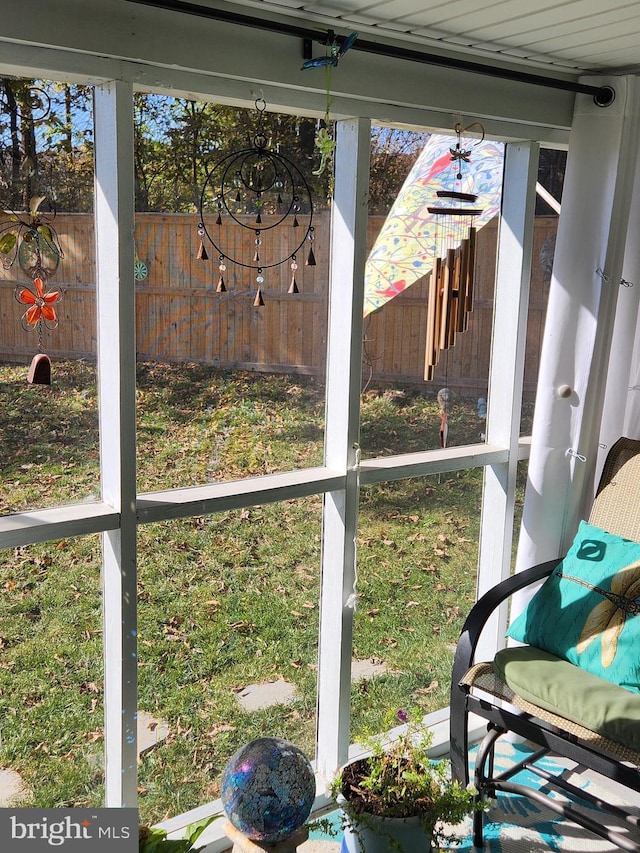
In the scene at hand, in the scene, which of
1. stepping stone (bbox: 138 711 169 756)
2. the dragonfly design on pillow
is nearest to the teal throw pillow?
the dragonfly design on pillow

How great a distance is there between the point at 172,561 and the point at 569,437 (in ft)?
A: 4.89

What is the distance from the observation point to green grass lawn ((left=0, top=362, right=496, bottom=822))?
2.10m

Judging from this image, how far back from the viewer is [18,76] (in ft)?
6.20

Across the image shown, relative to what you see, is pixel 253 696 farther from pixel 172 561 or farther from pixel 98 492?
pixel 98 492

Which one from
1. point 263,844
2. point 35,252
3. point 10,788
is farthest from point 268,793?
point 35,252

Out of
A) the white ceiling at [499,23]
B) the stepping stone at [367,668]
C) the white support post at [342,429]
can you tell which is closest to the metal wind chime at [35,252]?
the white ceiling at [499,23]

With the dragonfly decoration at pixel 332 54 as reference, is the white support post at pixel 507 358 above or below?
below

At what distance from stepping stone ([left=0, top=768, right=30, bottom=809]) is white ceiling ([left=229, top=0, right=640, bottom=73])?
1957mm

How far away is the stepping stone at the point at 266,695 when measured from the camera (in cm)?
260

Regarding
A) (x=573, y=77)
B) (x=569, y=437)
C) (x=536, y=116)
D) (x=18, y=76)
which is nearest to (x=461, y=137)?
(x=536, y=116)

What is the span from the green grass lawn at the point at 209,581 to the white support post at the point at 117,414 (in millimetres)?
46

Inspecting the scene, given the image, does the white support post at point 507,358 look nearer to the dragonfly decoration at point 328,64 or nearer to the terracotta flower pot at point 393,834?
the dragonfly decoration at point 328,64

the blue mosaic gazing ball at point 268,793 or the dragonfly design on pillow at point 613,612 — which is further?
the dragonfly design on pillow at point 613,612

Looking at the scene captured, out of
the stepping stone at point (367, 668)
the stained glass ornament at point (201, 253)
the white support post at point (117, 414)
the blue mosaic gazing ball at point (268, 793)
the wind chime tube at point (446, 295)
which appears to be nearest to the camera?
the blue mosaic gazing ball at point (268, 793)
